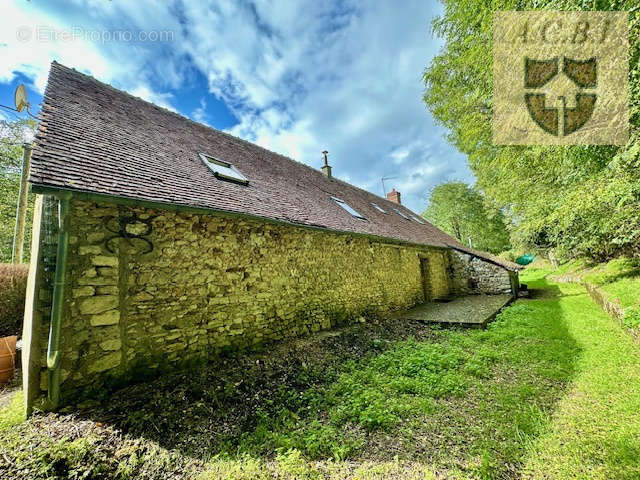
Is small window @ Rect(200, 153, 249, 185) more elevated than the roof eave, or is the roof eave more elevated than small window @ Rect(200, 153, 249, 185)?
small window @ Rect(200, 153, 249, 185)

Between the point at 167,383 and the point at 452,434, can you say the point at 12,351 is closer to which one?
the point at 167,383

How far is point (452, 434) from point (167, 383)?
3193 mm

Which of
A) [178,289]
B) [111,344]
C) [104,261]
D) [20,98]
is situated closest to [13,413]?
[111,344]

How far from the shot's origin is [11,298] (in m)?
6.18

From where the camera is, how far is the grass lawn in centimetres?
204

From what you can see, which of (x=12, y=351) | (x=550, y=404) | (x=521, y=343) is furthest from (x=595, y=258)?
(x=12, y=351)

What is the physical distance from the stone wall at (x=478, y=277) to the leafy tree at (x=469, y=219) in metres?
19.5

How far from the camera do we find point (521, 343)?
471cm

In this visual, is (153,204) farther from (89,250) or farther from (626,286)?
(626,286)

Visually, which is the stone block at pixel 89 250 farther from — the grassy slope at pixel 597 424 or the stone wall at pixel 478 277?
the stone wall at pixel 478 277

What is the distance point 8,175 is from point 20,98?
32.8 ft

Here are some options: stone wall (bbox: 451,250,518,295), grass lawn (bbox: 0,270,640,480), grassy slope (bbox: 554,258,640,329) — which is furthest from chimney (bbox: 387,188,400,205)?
grass lawn (bbox: 0,270,640,480)

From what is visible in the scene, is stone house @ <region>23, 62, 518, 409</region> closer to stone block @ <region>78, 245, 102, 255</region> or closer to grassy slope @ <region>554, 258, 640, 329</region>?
stone block @ <region>78, 245, 102, 255</region>

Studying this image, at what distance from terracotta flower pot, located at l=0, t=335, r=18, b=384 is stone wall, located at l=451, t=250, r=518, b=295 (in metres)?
12.9
